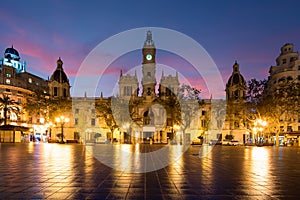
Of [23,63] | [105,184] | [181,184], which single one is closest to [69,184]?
[105,184]

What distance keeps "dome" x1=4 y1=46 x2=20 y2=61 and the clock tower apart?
236 ft

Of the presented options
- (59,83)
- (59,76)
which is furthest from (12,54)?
→ (59,83)

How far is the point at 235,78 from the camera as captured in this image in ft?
316

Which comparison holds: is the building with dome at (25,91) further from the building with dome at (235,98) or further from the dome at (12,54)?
the building with dome at (235,98)

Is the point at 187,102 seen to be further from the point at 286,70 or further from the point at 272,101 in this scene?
the point at 286,70

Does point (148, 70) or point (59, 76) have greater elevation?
point (148, 70)

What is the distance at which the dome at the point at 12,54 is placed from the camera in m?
131

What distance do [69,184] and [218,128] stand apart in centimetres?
7588

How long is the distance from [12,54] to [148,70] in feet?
245

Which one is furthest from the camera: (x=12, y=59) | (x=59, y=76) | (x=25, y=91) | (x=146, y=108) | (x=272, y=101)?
(x=12, y=59)

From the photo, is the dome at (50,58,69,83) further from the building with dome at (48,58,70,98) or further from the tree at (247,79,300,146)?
the tree at (247,79,300,146)

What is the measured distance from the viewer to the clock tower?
3514 inches


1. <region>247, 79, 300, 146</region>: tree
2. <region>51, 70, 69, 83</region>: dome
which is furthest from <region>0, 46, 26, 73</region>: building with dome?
<region>247, 79, 300, 146</region>: tree

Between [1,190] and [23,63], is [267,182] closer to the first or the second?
[1,190]
